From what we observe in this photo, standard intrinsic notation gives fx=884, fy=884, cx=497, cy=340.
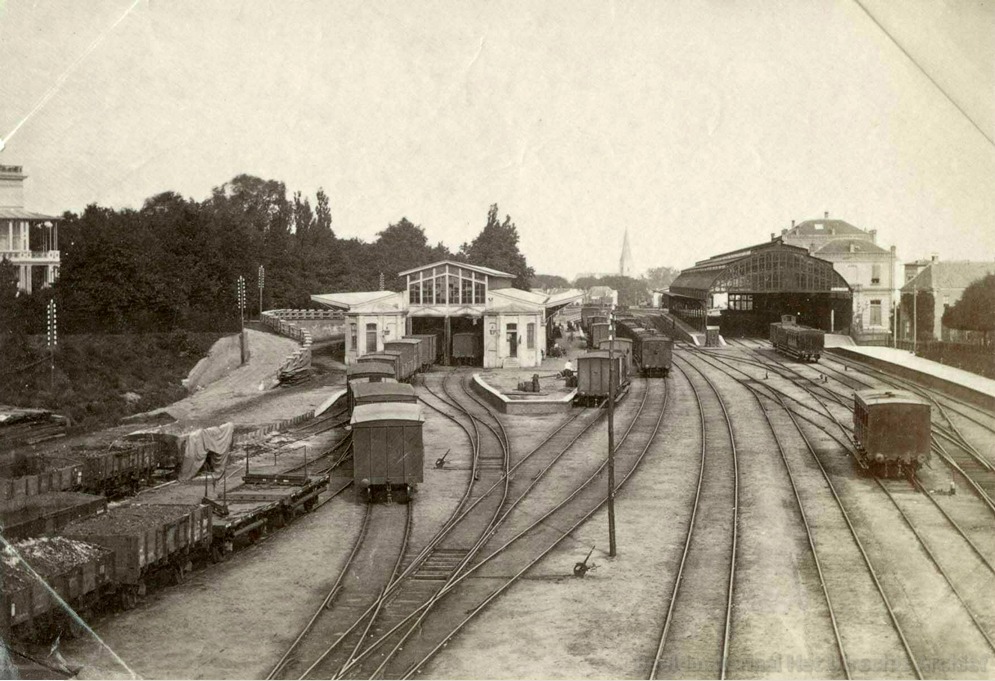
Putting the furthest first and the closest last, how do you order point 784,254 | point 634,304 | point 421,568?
1. point 634,304
2. point 784,254
3. point 421,568

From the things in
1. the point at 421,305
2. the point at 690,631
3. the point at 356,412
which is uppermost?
the point at 421,305

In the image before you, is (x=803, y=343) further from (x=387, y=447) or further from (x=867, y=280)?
(x=387, y=447)

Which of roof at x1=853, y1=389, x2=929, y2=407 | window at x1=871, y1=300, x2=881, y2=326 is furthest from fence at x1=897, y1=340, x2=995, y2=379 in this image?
window at x1=871, y1=300, x2=881, y2=326

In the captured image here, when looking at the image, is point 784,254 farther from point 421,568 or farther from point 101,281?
point 421,568

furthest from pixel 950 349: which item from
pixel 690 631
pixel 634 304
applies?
pixel 634 304

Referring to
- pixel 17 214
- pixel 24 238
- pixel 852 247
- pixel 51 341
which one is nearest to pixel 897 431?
pixel 51 341
